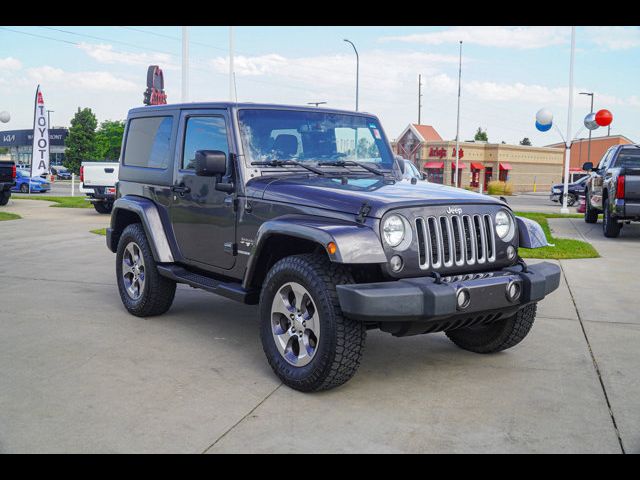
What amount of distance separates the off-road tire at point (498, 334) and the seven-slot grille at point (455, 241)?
678mm

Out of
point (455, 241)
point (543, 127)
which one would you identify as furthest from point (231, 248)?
point (543, 127)

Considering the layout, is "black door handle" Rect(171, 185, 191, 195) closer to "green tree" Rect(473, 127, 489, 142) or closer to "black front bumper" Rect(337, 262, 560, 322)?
"black front bumper" Rect(337, 262, 560, 322)

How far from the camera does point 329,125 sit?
5934 mm

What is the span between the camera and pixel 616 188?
43.1ft

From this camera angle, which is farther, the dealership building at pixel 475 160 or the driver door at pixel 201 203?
the dealership building at pixel 475 160

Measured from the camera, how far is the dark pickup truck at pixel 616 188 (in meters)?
12.9

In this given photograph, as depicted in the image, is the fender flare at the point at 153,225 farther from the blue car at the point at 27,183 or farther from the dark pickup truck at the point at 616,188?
the blue car at the point at 27,183

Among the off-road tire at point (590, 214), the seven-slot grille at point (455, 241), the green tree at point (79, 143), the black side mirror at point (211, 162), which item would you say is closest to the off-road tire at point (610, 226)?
the off-road tire at point (590, 214)

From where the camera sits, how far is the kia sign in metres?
27.7

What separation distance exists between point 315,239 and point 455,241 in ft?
3.18

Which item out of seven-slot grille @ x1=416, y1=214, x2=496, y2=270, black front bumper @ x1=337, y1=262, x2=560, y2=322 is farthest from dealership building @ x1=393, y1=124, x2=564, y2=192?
black front bumper @ x1=337, y1=262, x2=560, y2=322
